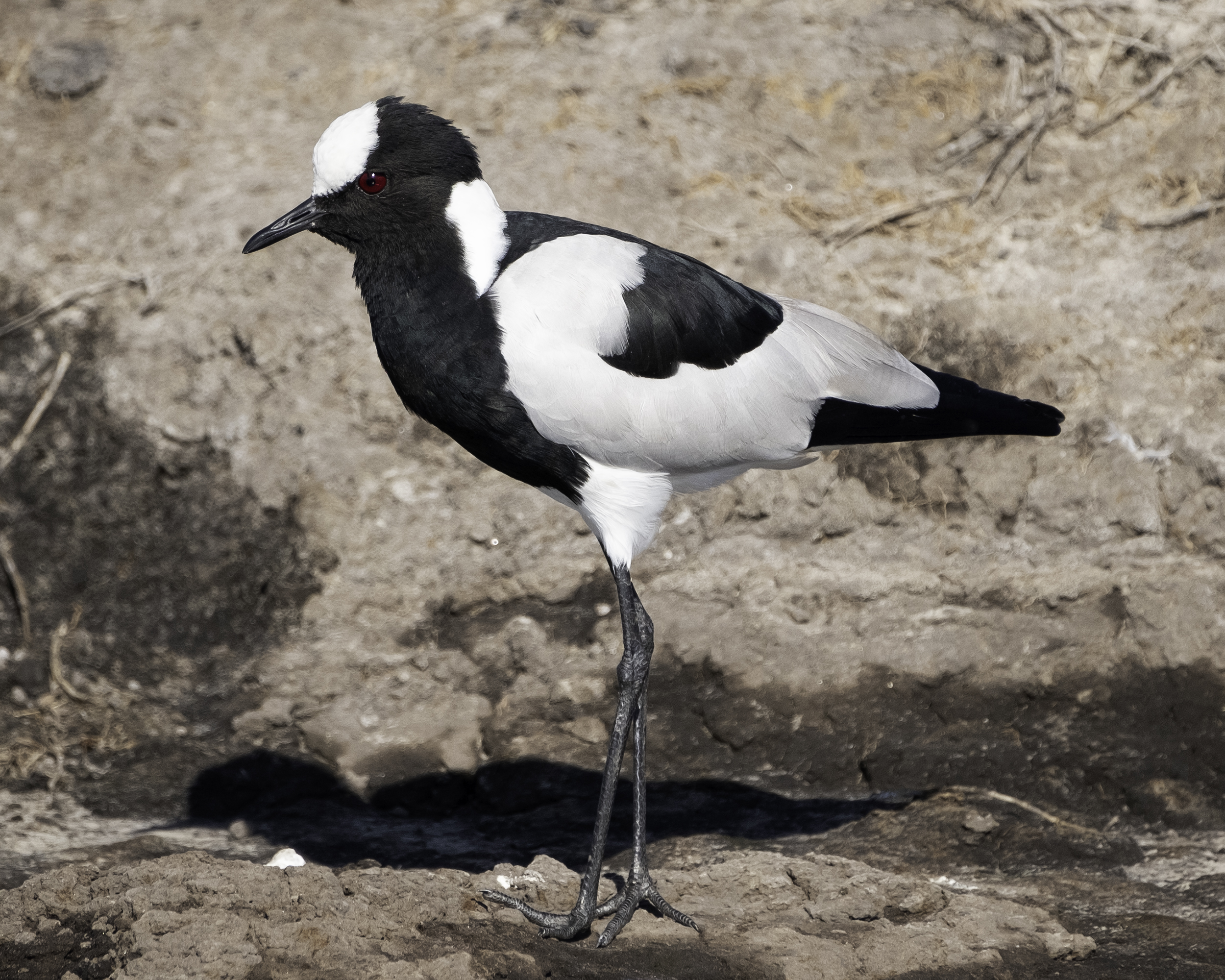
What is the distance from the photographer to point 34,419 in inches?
218

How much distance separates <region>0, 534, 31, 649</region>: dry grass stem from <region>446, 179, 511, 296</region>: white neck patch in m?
2.79

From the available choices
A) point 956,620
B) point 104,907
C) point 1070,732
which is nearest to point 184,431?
point 104,907

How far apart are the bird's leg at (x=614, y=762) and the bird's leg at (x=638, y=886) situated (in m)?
0.01

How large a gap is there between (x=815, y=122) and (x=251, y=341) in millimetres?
2812

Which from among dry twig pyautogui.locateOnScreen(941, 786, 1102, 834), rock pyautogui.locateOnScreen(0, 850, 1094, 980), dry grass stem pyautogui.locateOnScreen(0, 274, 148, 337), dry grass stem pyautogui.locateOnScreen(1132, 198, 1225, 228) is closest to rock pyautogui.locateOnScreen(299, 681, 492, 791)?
rock pyautogui.locateOnScreen(0, 850, 1094, 980)

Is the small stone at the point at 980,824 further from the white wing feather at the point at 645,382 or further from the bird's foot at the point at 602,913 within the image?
the white wing feather at the point at 645,382

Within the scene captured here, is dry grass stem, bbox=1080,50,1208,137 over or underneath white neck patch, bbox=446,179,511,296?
over

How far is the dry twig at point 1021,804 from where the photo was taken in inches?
166

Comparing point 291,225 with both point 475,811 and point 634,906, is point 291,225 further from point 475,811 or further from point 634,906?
point 475,811

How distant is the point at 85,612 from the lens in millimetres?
5234

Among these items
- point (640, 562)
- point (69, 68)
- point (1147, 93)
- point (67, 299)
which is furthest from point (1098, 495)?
point (69, 68)

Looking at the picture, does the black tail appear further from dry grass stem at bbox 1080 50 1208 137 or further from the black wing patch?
dry grass stem at bbox 1080 50 1208 137

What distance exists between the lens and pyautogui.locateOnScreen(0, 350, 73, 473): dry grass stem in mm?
5488

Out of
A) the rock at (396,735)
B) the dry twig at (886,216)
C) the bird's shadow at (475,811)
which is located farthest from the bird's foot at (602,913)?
the dry twig at (886,216)
